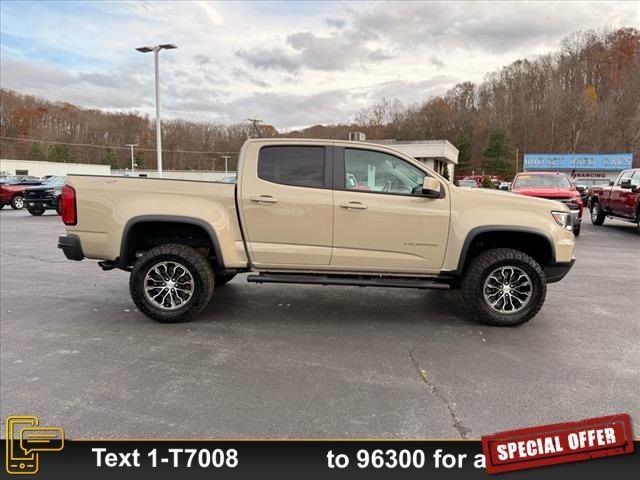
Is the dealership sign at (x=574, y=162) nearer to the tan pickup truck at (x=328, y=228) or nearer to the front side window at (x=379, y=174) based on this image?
the tan pickup truck at (x=328, y=228)

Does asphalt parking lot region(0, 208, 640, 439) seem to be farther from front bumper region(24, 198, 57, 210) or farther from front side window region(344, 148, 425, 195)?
front bumper region(24, 198, 57, 210)

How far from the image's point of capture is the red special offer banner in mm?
2514

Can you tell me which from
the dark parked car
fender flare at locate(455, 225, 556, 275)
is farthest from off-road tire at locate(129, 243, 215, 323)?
the dark parked car

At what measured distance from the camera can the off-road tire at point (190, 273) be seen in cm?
489

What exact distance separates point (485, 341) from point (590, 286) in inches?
140

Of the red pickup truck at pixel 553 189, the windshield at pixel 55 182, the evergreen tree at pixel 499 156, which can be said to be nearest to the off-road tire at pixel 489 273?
the red pickup truck at pixel 553 189

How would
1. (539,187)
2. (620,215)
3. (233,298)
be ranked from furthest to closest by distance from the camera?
(620,215)
(539,187)
(233,298)

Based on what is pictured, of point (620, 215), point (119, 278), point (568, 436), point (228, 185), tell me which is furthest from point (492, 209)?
point (620, 215)

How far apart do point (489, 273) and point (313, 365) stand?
2.22 meters

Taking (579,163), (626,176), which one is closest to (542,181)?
(626,176)

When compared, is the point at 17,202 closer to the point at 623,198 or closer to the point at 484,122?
the point at 623,198

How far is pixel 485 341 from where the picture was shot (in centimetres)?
448

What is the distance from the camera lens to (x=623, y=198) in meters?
13.4

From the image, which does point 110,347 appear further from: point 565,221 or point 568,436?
point 565,221
